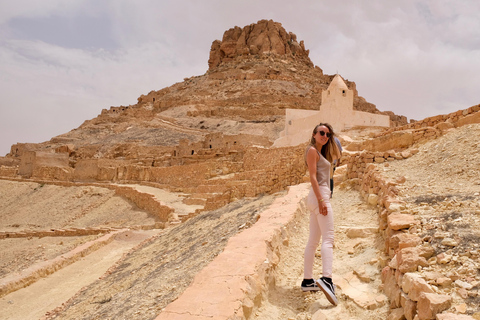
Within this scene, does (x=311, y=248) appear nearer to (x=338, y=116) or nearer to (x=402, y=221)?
(x=402, y=221)

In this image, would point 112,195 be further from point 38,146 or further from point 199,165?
point 38,146

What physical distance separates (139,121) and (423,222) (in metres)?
48.2

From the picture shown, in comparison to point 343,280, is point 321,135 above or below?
above

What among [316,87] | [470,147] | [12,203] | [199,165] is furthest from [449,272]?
[316,87]

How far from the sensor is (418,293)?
98.7 inches

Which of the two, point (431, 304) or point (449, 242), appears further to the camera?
point (449, 242)

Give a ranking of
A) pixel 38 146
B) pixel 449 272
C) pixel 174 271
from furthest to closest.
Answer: pixel 38 146 → pixel 174 271 → pixel 449 272

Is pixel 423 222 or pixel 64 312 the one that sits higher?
pixel 423 222

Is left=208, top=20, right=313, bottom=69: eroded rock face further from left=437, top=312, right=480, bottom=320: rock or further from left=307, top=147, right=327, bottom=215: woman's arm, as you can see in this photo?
left=437, top=312, right=480, bottom=320: rock

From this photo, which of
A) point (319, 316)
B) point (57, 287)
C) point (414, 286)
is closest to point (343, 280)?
point (319, 316)

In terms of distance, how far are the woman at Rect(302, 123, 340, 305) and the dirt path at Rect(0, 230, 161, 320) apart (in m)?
5.49

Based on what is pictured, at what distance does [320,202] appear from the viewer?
11.9 ft

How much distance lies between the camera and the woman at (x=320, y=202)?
351 cm

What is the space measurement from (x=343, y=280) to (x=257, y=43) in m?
78.9
